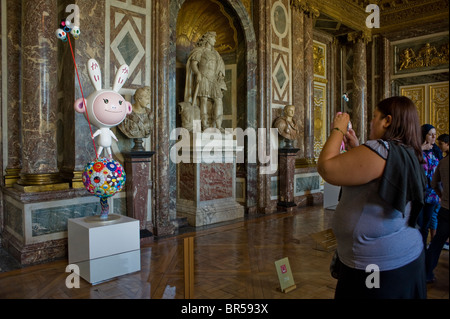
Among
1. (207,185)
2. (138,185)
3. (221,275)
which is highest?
(138,185)

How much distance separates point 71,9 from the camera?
4.12m

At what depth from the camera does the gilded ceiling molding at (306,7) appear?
23.6ft

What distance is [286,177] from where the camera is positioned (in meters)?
6.68

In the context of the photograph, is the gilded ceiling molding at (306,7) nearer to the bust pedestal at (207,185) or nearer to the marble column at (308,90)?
the marble column at (308,90)

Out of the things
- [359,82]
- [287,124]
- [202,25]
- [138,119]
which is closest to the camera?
[138,119]

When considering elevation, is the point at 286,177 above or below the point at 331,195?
above

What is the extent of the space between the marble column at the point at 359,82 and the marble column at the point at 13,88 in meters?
7.92

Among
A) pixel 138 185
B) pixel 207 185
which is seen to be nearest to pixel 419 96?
pixel 207 185

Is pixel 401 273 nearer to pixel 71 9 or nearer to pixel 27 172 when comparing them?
pixel 27 172

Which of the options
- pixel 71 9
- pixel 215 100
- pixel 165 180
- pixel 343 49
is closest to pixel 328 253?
pixel 165 180

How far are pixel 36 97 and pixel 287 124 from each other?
13.9ft

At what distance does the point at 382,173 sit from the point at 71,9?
410 centimetres

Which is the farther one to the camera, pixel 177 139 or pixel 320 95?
pixel 320 95

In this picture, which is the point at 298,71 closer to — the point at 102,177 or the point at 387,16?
the point at 387,16
